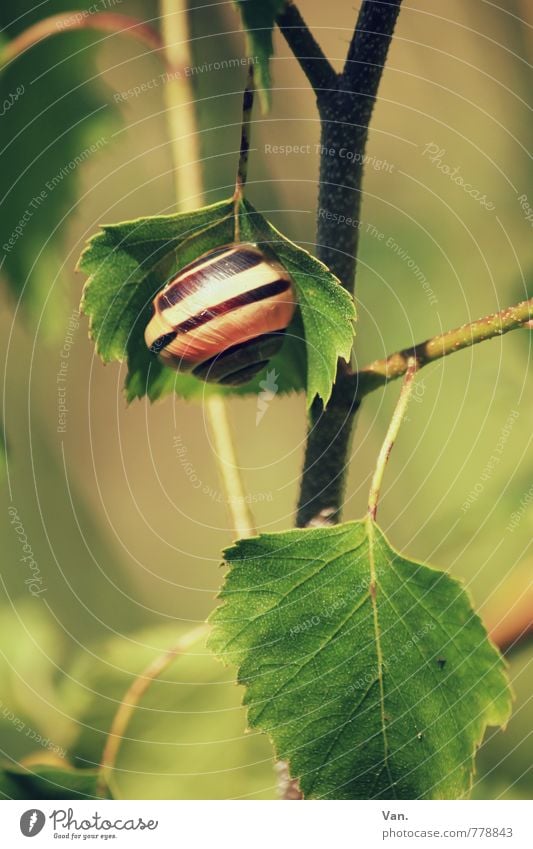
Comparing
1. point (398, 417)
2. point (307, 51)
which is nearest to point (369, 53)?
point (307, 51)

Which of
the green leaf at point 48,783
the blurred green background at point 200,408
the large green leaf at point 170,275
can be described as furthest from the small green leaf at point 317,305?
the green leaf at point 48,783

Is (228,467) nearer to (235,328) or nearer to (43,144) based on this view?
(235,328)

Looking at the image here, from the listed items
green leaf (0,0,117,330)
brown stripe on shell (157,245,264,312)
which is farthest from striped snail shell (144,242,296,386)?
green leaf (0,0,117,330)

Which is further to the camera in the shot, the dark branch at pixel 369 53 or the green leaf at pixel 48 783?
the green leaf at pixel 48 783

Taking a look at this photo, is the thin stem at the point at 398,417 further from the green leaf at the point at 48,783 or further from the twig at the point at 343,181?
the green leaf at the point at 48,783

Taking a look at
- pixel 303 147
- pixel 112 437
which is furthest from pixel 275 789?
pixel 303 147
